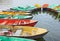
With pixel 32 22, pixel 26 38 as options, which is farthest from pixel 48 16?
pixel 26 38

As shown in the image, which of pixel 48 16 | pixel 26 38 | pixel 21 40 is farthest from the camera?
pixel 48 16

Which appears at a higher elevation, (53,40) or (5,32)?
(5,32)

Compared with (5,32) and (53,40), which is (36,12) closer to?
(53,40)

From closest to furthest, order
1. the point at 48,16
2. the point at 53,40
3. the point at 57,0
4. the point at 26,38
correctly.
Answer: the point at 26,38 → the point at 53,40 → the point at 48,16 → the point at 57,0

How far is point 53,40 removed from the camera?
6.48 m

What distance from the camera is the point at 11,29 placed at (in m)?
5.97

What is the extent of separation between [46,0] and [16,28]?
15382 mm

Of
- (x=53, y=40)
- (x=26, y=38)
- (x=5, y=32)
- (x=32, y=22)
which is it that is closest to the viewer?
(x=26, y=38)

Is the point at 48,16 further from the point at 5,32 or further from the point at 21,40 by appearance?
the point at 21,40

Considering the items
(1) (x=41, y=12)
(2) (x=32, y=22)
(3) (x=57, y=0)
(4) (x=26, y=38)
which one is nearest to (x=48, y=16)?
(1) (x=41, y=12)

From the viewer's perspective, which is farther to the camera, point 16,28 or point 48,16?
point 48,16

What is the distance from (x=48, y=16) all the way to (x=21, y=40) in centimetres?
665

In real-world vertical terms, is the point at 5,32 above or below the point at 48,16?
above

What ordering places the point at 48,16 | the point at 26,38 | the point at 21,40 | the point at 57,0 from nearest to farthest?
the point at 21,40, the point at 26,38, the point at 48,16, the point at 57,0
